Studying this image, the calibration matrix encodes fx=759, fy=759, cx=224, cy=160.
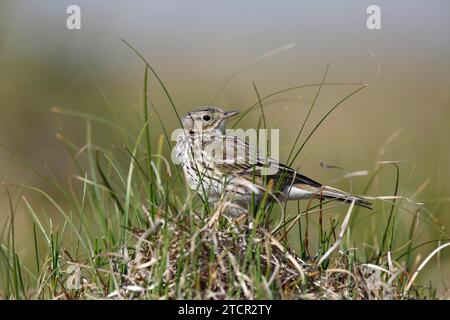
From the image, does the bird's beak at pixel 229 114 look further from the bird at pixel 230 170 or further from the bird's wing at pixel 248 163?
the bird's wing at pixel 248 163

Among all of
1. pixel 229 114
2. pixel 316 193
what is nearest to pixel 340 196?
pixel 316 193

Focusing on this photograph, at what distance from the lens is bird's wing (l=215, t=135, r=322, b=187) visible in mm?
5039

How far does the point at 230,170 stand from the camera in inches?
210

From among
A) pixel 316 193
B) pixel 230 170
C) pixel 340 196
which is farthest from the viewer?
pixel 230 170

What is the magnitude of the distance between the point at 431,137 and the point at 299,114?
2449 millimetres

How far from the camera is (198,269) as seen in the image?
3793 millimetres

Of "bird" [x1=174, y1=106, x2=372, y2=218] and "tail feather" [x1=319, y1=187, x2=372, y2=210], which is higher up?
"bird" [x1=174, y1=106, x2=372, y2=218]

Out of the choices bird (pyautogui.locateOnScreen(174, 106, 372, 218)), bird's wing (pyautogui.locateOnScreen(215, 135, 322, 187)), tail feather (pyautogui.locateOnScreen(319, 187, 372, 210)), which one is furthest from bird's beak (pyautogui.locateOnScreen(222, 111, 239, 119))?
tail feather (pyautogui.locateOnScreen(319, 187, 372, 210))

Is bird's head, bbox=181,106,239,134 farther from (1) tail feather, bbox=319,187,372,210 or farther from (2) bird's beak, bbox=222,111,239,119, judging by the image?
(1) tail feather, bbox=319,187,372,210

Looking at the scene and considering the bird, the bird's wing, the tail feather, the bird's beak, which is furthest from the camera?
the bird's beak

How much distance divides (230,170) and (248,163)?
145mm

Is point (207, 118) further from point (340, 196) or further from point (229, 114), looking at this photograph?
point (340, 196)
